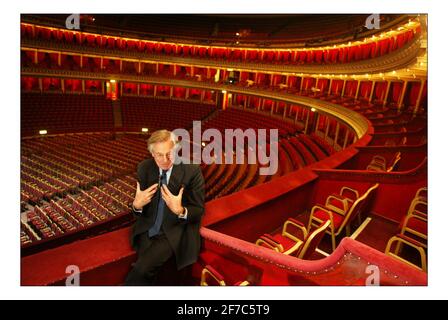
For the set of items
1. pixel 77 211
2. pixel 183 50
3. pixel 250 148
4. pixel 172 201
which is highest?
pixel 183 50

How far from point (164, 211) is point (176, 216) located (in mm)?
86

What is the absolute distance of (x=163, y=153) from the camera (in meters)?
1.76

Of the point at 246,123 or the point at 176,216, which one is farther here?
the point at 246,123

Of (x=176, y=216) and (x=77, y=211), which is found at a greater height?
(x=176, y=216)

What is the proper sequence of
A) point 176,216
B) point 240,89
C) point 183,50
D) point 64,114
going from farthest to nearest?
point 183,50, point 240,89, point 64,114, point 176,216

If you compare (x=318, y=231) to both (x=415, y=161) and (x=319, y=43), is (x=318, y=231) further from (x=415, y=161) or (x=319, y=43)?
(x=319, y=43)

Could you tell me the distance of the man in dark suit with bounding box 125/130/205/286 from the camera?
172 cm

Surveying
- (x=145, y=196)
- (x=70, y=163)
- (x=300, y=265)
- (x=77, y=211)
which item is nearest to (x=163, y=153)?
(x=145, y=196)

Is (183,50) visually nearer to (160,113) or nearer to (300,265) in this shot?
(160,113)

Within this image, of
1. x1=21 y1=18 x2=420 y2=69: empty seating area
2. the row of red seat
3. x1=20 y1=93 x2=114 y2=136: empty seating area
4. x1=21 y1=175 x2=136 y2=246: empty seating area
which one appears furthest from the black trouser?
the row of red seat

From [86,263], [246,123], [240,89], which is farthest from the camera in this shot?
[240,89]

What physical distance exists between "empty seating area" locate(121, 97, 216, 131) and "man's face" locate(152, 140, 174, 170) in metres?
16.1

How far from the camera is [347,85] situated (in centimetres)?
1767

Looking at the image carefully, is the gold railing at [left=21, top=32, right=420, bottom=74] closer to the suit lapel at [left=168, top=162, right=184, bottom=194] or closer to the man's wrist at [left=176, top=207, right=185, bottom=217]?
the suit lapel at [left=168, top=162, right=184, bottom=194]
